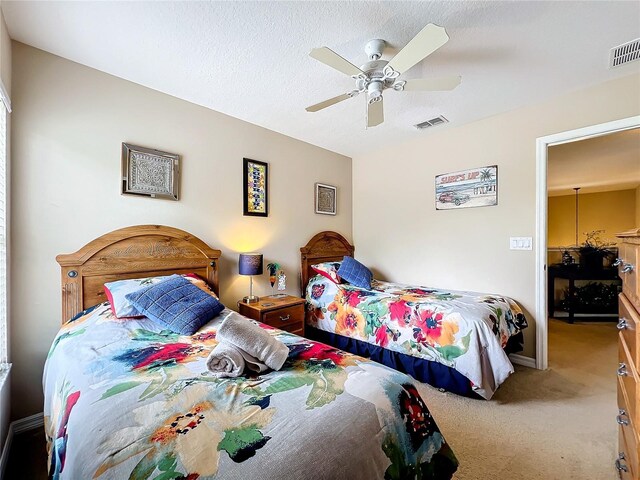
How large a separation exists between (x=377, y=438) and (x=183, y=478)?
1.83 feet

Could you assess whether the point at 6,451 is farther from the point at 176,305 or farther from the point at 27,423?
the point at 176,305

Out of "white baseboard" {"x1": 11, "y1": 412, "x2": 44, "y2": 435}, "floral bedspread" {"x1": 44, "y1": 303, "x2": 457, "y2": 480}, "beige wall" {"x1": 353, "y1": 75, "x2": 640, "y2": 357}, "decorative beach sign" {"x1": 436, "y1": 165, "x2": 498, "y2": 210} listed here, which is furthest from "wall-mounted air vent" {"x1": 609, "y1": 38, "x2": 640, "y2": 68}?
"white baseboard" {"x1": 11, "y1": 412, "x2": 44, "y2": 435}

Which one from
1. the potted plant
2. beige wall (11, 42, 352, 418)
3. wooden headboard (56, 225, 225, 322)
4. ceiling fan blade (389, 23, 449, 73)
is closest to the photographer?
ceiling fan blade (389, 23, 449, 73)

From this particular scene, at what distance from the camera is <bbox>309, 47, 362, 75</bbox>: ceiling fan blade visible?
1.57 metres

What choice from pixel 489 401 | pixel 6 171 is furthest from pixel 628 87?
pixel 6 171

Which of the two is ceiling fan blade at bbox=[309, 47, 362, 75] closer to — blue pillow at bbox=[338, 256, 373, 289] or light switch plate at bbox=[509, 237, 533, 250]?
blue pillow at bbox=[338, 256, 373, 289]

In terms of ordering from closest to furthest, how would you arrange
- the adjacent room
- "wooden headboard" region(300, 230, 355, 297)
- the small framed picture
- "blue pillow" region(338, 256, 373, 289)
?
the adjacent room < "blue pillow" region(338, 256, 373, 289) < "wooden headboard" region(300, 230, 355, 297) < the small framed picture

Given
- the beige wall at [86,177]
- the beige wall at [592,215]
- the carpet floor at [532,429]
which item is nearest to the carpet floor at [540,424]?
the carpet floor at [532,429]

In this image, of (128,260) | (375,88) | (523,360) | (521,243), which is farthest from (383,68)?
(523,360)

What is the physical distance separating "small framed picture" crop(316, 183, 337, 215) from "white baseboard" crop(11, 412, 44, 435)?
3.07m

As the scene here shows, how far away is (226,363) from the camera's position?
45.9 inches

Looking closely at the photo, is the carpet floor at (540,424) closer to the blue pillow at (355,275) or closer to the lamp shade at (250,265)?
the blue pillow at (355,275)

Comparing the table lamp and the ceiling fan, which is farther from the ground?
the ceiling fan

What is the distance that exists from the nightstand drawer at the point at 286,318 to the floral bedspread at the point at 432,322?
1.16 ft
